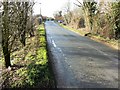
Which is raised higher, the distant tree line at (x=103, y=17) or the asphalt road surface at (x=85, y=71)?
the distant tree line at (x=103, y=17)

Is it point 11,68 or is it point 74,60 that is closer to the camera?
point 11,68

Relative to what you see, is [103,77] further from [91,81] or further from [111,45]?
[111,45]

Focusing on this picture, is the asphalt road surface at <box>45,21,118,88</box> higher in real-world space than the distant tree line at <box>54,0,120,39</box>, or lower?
lower

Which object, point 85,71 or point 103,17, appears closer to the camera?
point 85,71

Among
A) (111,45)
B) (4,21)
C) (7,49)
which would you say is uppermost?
(4,21)

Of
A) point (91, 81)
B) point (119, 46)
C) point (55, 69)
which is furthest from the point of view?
point (119, 46)

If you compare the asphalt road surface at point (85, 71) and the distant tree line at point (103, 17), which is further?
the distant tree line at point (103, 17)

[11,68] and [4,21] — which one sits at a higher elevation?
[4,21]

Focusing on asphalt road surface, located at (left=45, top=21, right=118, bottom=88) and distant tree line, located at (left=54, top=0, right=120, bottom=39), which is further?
distant tree line, located at (left=54, top=0, right=120, bottom=39)

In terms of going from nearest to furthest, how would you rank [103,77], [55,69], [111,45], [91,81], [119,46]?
[91,81], [103,77], [55,69], [119,46], [111,45]

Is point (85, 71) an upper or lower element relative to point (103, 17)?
lower

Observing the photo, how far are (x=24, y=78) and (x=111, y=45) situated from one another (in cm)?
1365

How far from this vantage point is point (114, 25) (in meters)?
23.7

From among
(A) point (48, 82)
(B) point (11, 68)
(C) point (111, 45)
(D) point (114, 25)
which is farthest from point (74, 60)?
(D) point (114, 25)
